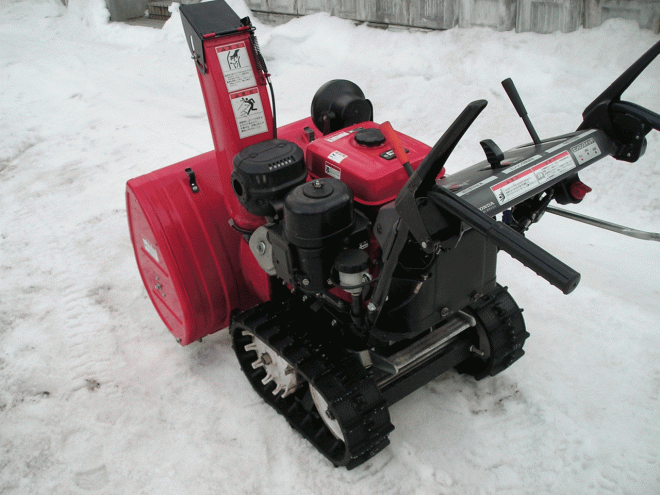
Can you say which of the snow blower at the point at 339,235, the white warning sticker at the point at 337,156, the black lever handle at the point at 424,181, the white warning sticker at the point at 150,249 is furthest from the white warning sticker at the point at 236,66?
the black lever handle at the point at 424,181

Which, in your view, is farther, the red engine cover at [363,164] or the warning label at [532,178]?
the red engine cover at [363,164]

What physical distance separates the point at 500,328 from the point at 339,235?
96 cm

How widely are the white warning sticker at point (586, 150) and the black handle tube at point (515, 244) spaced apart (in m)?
0.56

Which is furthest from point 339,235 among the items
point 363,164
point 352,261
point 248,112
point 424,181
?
point 248,112

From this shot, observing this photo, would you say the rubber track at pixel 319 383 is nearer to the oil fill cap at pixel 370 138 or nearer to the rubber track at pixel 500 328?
the rubber track at pixel 500 328

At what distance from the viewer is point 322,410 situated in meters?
2.39

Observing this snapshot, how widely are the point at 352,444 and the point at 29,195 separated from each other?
150 inches

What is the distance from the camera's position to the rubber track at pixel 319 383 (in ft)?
6.98

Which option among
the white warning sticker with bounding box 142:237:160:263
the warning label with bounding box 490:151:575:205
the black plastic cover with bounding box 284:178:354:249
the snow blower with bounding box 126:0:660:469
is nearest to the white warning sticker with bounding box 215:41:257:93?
the snow blower with bounding box 126:0:660:469

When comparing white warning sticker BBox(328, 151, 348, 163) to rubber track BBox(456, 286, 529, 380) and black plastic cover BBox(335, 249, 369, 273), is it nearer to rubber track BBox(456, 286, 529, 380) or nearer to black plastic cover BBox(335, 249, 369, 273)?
black plastic cover BBox(335, 249, 369, 273)

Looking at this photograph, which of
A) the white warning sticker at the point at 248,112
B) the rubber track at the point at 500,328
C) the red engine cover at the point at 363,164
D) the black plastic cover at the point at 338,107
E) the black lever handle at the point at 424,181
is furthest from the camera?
the black plastic cover at the point at 338,107

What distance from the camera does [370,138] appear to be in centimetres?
226

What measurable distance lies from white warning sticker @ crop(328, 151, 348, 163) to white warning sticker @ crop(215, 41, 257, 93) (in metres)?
0.45

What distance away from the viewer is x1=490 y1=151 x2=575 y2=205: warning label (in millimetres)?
1682
